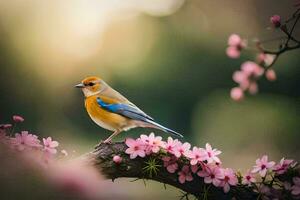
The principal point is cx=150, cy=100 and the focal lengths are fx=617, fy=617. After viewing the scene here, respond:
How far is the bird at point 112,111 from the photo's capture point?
4.68 ft

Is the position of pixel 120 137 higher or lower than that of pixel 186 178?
higher

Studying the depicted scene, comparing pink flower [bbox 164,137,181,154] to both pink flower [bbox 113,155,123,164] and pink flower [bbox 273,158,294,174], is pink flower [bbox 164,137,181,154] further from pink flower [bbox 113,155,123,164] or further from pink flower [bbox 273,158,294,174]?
pink flower [bbox 273,158,294,174]

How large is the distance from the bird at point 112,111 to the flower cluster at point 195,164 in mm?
165

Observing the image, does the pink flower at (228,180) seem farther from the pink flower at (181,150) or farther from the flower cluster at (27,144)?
the flower cluster at (27,144)

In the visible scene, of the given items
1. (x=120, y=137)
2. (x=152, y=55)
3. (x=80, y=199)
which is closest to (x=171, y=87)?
(x=152, y=55)

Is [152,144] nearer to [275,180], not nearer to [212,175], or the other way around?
[212,175]

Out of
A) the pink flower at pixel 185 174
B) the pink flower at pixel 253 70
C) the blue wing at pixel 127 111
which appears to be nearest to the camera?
the pink flower at pixel 253 70

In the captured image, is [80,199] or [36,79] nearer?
[80,199]

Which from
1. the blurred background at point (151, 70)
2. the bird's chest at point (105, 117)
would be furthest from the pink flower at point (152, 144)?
the blurred background at point (151, 70)

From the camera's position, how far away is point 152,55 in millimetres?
2314

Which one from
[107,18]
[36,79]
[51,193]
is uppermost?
[107,18]

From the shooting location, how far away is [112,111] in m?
1.44

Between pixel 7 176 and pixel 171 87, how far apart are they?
119 centimetres

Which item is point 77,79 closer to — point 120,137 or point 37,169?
point 120,137
